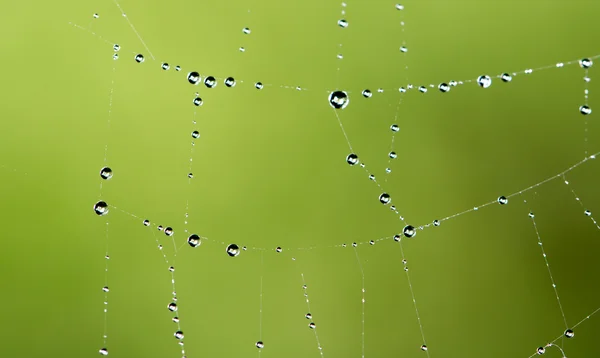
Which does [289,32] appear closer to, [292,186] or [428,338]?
[292,186]

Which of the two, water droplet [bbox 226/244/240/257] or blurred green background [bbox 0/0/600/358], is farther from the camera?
blurred green background [bbox 0/0/600/358]

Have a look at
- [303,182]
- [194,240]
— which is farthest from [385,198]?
[194,240]

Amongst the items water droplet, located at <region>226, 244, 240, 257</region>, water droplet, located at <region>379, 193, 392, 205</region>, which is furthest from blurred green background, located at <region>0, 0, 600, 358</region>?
water droplet, located at <region>226, 244, 240, 257</region>

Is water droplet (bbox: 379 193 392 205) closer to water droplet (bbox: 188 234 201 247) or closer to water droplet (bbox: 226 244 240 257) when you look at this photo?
water droplet (bbox: 226 244 240 257)

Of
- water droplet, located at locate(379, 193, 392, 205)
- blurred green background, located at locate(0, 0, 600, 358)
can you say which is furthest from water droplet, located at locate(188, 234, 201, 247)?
water droplet, located at locate(379, 193, 392, 205)

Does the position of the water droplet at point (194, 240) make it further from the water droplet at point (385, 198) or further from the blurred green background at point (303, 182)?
the water droplet at point (385, 198)

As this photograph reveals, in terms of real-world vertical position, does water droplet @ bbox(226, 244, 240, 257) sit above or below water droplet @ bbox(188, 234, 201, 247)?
below

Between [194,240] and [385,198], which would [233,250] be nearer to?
[194,240]

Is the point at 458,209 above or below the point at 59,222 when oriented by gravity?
below

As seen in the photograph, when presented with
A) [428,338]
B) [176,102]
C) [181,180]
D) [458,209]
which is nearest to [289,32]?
[176,102]
